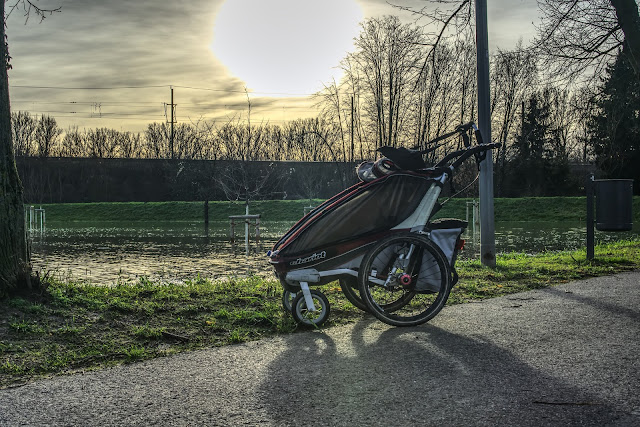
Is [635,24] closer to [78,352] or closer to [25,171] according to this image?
[78,352]

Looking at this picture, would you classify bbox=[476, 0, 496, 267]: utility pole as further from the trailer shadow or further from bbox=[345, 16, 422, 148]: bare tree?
bbox=[345, 16, 422, 148]: bare tree

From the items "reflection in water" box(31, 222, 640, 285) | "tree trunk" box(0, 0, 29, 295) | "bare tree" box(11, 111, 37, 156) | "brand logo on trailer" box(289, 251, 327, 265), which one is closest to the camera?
"brand logo on trailer" box(289, 251, 327, 265)

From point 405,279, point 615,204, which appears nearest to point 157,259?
point 615,204

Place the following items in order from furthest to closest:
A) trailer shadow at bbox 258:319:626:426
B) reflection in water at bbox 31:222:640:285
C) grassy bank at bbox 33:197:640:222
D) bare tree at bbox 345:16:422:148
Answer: grassy bank at bbox 33:197:640:222
bare tree at bbox 345:16:422:148
reflection in water at bbox 31:222:640:285
trailer shadow at bbox 258:319:626:426

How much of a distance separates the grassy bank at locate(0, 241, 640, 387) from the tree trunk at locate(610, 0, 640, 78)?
701 centimetres

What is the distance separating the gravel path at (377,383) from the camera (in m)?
3.13

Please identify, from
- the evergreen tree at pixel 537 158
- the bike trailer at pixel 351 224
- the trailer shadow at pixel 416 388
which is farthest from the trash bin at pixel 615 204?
the evergreen tree at pixel 537 158

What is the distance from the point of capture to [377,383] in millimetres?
3658

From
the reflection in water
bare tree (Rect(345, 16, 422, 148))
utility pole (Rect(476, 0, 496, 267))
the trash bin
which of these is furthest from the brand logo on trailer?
bare tree (Rect(345, 16, 422, 148))

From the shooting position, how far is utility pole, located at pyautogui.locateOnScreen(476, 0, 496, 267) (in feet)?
29.6

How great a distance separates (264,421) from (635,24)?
12144 mm

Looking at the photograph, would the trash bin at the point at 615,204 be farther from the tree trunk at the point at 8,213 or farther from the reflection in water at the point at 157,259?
the tree trunk at the point at 8,213

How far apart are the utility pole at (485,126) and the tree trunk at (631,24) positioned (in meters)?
4.59

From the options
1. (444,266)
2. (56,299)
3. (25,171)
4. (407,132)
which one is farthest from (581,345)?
(25,171)
